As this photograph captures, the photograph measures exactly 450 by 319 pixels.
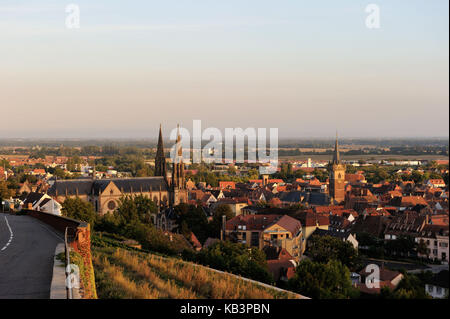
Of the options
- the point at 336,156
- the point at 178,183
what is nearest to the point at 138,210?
the point at 178,183

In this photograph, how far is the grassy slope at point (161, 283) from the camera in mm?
9911

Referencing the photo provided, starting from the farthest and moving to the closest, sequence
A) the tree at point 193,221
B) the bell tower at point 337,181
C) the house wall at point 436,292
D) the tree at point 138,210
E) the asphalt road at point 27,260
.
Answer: the bell tower at point 337,181 < the tree at point 138,210 < the tree at point 193,221 < the house wall at point 436,292 < the asphalt road at point 27,260

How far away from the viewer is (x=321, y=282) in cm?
2245

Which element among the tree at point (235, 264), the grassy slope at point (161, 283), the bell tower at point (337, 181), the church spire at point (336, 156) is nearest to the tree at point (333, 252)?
the tree at point (235, 264)

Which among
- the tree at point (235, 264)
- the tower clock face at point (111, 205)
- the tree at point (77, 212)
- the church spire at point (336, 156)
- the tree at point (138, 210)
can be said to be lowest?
the tower clock face at point (111, 205)

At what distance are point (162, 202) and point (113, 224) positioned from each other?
118 ft

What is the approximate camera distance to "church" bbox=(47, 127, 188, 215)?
65562mm

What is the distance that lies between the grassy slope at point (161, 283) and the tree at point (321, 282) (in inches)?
359

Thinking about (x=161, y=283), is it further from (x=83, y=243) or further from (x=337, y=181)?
(x=337, y=181)

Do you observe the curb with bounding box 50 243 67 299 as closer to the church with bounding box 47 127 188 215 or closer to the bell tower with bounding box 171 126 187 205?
the church with bounding box 47 127 188 215

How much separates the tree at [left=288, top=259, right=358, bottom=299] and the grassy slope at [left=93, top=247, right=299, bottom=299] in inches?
359

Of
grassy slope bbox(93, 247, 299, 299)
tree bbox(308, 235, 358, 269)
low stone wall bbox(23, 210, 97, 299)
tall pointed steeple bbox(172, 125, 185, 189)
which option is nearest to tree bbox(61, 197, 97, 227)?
low stone wall bbox(23, 210, 97, 299)

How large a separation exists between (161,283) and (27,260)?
3440 millimetres

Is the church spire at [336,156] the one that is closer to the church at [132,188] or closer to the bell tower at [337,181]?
the bell tower at [337,181]
